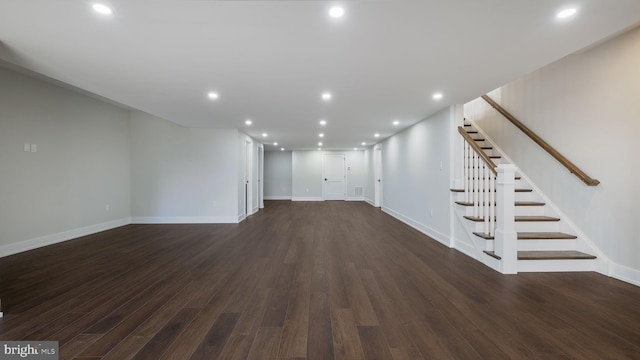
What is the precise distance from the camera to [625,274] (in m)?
2.80

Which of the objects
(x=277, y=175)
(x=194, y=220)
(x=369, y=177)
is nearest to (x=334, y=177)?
(x=369, y=177)

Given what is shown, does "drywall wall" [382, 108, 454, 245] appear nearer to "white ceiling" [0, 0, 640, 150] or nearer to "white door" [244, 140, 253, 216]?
"white ceiling" [0, 0, 640, 150]

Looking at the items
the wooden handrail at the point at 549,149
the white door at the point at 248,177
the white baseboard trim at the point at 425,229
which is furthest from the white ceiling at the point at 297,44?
the white door at the point at 248,177

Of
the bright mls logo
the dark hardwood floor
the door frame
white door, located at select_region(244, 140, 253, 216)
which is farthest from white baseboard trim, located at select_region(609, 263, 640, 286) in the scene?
the door frame

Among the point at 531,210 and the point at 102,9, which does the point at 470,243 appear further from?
the point at 102,9

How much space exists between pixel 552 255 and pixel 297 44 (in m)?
3.71

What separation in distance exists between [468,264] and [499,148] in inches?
95.7

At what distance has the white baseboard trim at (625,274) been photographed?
8.84 feet

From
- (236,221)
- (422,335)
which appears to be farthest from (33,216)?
(422,335)

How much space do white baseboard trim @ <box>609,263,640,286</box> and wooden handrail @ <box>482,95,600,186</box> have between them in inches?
36.3

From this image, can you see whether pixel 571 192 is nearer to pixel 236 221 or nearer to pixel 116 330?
pixel 116 330

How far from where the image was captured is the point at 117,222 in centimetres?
586

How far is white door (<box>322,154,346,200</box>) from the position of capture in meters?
11.5

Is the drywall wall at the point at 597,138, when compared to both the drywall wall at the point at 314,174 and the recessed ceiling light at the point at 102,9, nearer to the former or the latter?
the recessed ceiling light at the point at 102,9
